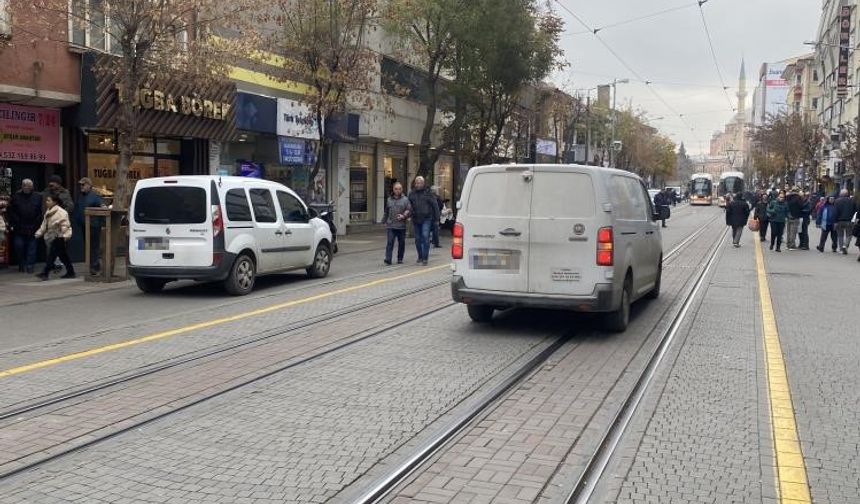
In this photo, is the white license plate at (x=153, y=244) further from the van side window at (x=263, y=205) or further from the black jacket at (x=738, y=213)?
the black jacket at (x=738, y=213)

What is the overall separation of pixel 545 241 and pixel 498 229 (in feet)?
1.85

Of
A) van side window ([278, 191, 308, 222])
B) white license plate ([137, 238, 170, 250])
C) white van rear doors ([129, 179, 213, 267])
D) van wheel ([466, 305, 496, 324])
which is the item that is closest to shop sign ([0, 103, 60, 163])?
white van rear doors ([129, 179, 213, 267])

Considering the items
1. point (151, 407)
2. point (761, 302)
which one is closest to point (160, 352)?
point (151, 407)

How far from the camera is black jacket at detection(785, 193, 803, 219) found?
23312 millimetres

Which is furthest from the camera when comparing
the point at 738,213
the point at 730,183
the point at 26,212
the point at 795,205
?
the point at 730,183

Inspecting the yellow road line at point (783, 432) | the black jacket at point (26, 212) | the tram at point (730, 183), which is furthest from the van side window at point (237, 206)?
the tram at point (730, 183)

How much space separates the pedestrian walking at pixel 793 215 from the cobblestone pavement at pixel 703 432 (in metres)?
15.3

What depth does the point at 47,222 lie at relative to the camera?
14383mm

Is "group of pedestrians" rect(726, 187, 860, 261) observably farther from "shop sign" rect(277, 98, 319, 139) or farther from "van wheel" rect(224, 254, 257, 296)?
"van wheel" rect(224, 254, 257, 296)

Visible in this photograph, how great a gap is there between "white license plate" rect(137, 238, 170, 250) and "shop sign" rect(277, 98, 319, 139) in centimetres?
1132

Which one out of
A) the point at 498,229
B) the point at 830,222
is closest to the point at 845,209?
the point at 830,222

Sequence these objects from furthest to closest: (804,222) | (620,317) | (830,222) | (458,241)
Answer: (804,222), (830,222), (458,241), (620,317)

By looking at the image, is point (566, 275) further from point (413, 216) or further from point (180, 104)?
point (180, 104)

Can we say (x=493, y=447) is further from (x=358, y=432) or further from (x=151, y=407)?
(x=151, y=407)
